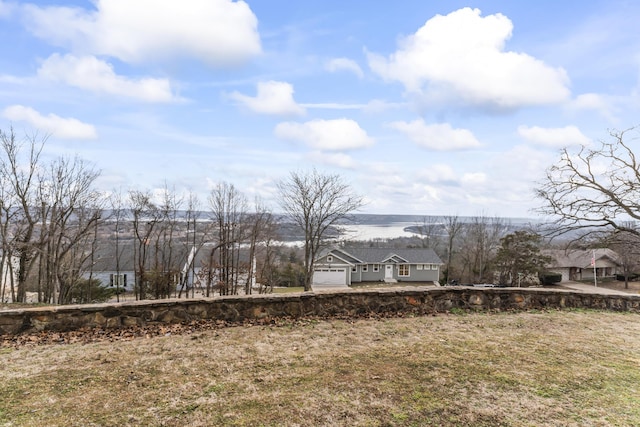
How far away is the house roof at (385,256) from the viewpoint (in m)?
33.7

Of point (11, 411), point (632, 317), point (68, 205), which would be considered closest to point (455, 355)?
point (11, 411)

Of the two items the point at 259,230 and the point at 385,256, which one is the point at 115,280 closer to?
the point at 259,230

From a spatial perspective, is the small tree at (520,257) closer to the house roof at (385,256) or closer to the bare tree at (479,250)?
the bare tree at (479,250)

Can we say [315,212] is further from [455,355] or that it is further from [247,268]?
[455,355]

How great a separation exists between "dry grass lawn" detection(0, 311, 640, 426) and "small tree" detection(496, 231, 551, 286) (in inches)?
959

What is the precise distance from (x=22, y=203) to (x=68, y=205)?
160 cm

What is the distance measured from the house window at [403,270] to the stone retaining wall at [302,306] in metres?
26.8

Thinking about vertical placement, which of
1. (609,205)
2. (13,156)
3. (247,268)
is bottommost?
(247,268)

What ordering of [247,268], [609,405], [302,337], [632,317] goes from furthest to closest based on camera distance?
[247,268], [632,317], [302,337], [609,405]

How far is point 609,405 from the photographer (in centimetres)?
301

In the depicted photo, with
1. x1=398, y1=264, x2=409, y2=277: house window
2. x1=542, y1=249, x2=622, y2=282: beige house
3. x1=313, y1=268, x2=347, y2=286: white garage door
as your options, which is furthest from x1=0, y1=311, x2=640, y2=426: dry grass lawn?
x1=542, y1=249, x2=622, y2=282: beige house

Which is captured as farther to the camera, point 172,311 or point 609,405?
point 172,311

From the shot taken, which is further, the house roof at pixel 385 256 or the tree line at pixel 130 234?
the house roof at pixel 385 256

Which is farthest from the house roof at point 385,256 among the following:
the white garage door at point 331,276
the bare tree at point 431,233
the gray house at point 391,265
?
the bare tree at point 431,233
